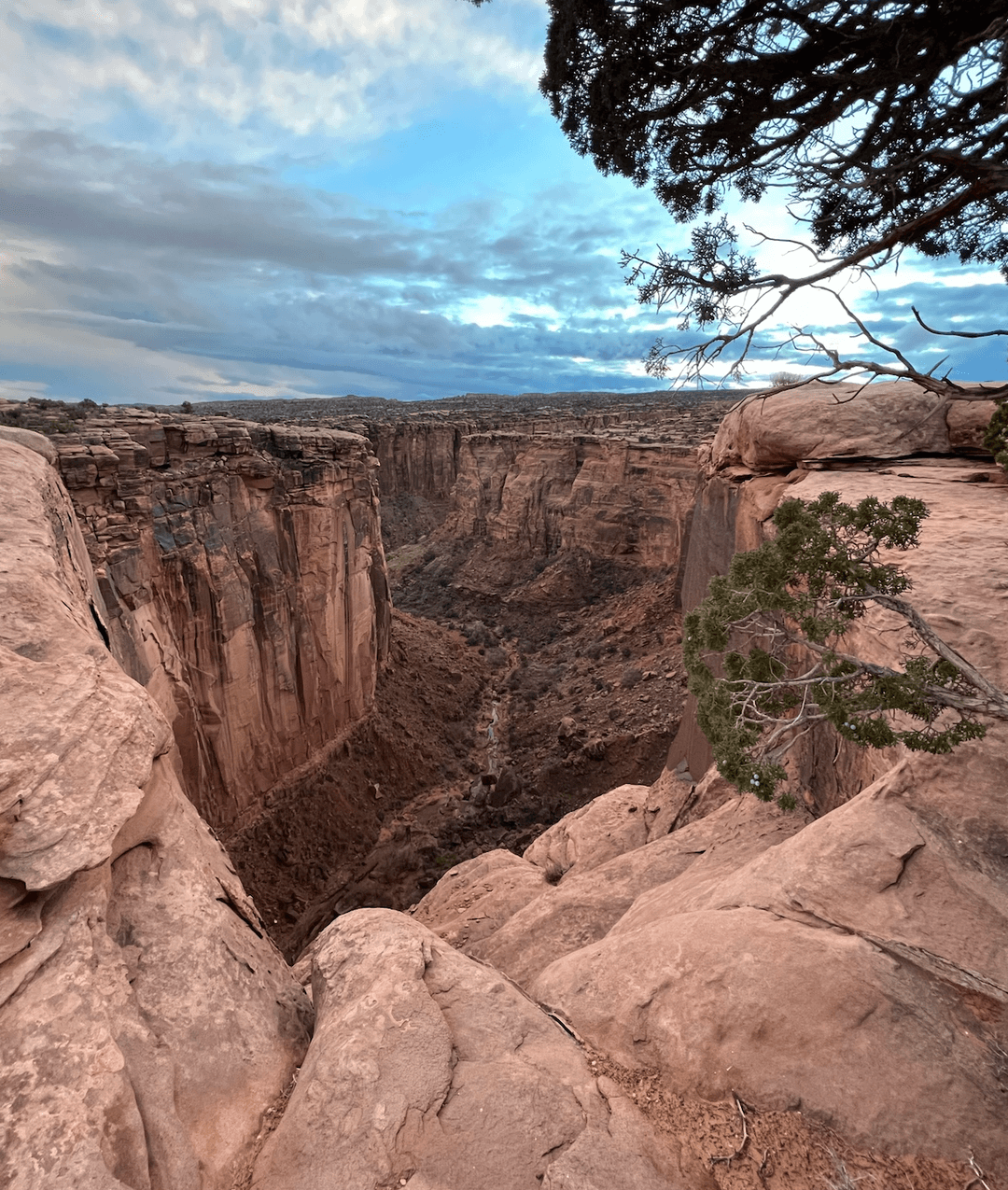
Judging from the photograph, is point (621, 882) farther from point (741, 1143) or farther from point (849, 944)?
point (741, 1143)

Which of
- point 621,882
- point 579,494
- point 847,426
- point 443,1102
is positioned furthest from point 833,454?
point 579,494

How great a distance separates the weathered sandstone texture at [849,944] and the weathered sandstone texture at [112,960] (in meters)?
3.29

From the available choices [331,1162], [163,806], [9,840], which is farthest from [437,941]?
[9,840]

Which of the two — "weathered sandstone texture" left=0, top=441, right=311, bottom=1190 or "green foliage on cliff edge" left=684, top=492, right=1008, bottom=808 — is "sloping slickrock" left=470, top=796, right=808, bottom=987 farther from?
"weathered sandstone texture" left=0, top=441, right=311, bottom=1190

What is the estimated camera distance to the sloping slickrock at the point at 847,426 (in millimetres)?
14117

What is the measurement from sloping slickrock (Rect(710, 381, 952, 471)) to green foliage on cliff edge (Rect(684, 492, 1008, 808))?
8405mm

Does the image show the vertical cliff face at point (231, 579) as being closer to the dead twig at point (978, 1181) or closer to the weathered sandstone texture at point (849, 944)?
the weathered sandstone texture at point (849, 944)

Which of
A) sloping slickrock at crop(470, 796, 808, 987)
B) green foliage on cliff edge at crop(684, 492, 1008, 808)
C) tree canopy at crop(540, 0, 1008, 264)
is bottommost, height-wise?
sloping slickrock at crop(470, 796, 808, 987)

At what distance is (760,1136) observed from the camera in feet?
15.9

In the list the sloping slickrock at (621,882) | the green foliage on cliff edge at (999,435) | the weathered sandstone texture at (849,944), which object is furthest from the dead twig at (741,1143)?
the green foliage on cliff edge at (999,435)

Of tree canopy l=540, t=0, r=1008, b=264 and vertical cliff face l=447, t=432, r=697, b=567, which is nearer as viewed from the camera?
tree canopy l=540, t=0, r=1008, b=264

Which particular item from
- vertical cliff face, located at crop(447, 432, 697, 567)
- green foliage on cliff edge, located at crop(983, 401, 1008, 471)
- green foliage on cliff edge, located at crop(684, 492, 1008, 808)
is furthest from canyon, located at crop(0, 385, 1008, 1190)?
vertical cliff face, located at crop(447, 432, 697, 567)

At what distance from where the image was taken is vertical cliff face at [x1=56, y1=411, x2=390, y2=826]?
49.4ft

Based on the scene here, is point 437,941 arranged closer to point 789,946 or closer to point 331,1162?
point 331,1162
